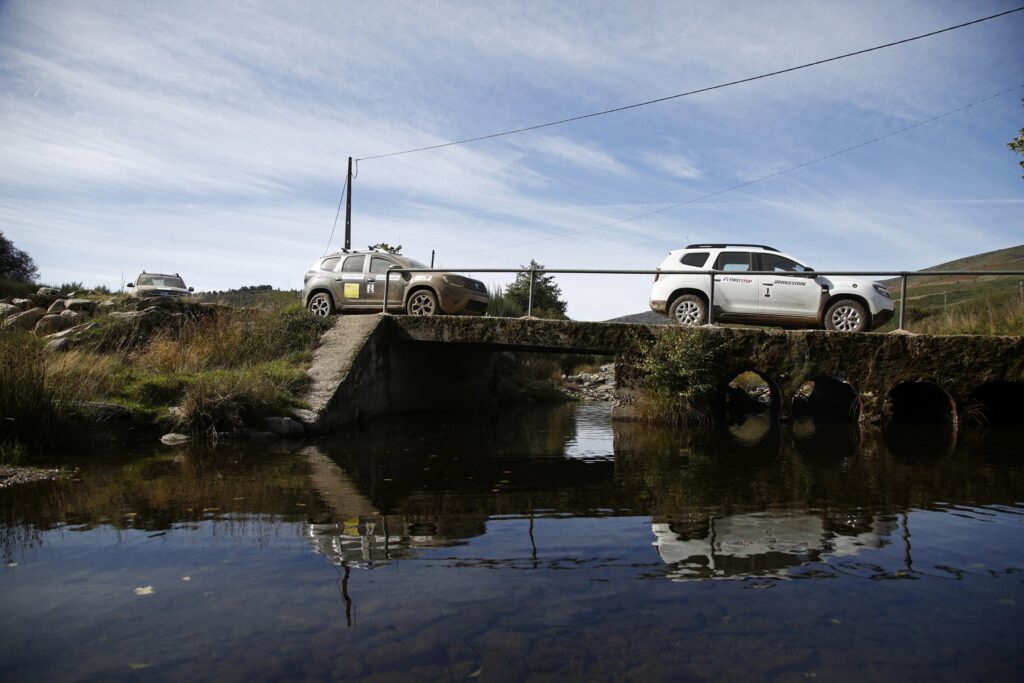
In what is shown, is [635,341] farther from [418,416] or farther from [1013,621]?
[1013,621]

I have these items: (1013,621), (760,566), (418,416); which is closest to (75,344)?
(418,416)

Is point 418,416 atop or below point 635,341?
below

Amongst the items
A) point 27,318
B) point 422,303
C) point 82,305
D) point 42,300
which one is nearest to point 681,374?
point 422,303

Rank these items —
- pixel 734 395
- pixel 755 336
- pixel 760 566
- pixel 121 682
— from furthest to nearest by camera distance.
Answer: pixel 734 395 → pixel 755 336 → pixel 760 566 → pixel 121 682

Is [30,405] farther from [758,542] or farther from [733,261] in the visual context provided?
[733,261]

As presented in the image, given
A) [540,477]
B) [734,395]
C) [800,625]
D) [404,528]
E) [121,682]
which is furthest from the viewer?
[734,395]

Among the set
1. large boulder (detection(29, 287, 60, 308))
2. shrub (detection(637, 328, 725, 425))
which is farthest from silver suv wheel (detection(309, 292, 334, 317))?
shrub (detection(637, 328, 725, 425))

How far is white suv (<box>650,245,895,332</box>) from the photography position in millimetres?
15320

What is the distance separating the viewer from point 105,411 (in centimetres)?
1178

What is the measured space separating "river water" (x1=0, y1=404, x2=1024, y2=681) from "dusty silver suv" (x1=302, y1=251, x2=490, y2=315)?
8544 mm

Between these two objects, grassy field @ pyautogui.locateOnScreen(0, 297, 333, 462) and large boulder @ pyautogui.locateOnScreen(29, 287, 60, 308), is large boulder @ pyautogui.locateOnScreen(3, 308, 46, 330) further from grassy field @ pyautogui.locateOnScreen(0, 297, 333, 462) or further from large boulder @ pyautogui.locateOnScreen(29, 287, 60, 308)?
grassy field @ pyautogui.locateOnScreen(0, 297, 333, 462)

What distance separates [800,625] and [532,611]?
1.56m

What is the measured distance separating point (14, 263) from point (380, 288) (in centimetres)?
2929

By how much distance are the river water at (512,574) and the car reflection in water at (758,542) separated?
0.03 m
